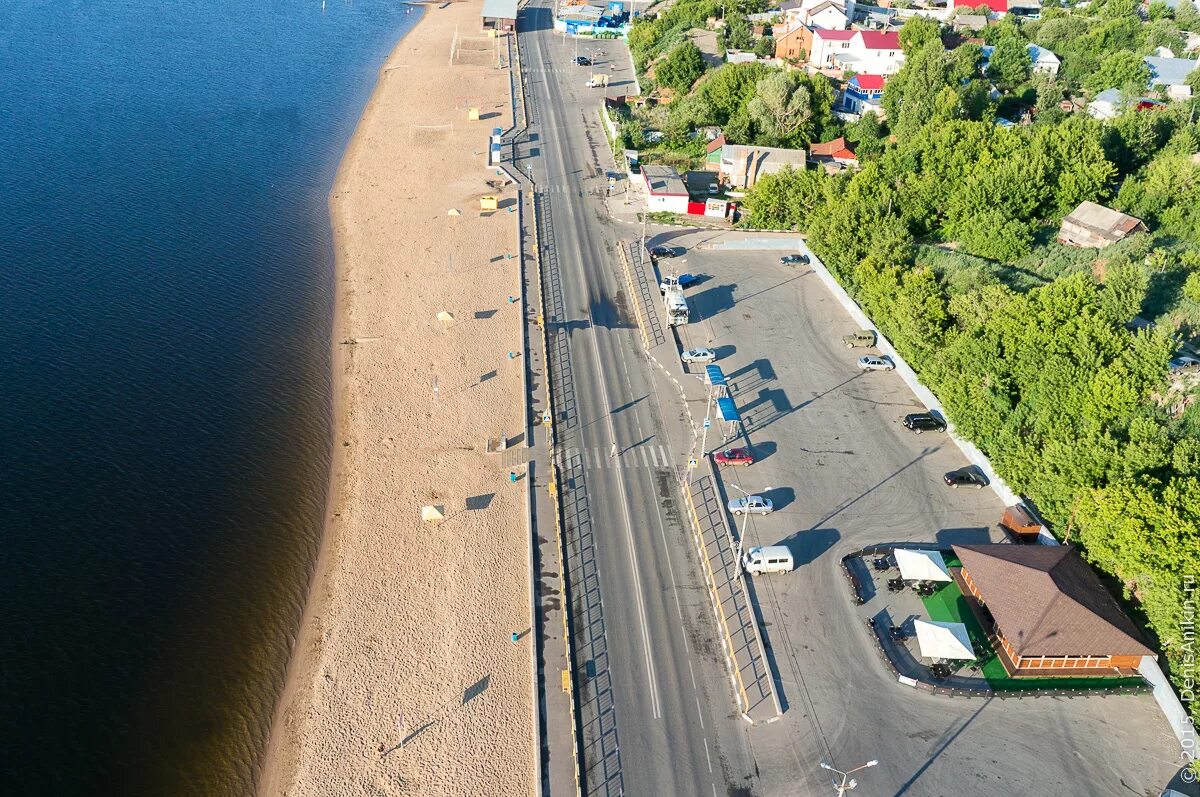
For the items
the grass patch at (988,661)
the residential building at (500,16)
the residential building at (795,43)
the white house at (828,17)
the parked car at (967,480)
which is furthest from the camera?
the residential building at (500,16)

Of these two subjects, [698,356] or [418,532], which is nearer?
[418,532]

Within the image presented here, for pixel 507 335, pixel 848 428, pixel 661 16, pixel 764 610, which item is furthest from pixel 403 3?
pixel 764 610

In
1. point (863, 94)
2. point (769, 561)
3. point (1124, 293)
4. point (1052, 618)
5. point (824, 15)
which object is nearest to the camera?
point (1052, 618)

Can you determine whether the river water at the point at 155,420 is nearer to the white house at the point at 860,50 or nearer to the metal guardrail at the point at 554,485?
the metal guardrail at the point at 554,485

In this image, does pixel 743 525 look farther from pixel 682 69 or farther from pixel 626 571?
pixel 682 69

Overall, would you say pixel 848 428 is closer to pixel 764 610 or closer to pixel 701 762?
pixel 764 610

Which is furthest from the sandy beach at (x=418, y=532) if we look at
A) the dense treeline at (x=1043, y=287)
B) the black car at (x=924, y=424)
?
the dense treeline at (x=1043, y=287)

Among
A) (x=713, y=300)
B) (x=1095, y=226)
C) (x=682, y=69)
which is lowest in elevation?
(x=713, y=300)

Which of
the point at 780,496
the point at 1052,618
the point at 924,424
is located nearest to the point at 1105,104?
the point at 924,424
